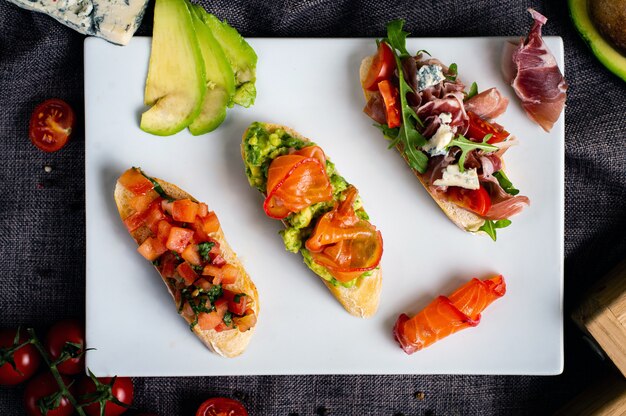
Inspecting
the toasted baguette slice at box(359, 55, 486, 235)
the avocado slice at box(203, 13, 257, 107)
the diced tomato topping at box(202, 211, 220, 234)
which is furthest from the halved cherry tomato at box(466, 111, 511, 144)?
the diced tomato topping at box(202, 211, 220, 234)

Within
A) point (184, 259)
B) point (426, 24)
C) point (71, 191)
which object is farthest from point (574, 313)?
point (71, 191)

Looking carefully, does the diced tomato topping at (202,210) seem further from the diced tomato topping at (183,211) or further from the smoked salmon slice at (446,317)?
the smoked salmon slice at (446,317)

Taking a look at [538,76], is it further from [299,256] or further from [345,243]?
[299,256]

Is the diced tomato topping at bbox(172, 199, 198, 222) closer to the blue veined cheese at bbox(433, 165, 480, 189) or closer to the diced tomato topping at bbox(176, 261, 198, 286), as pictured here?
the diced tomato topping at bbox(176, 261, 198, 286)

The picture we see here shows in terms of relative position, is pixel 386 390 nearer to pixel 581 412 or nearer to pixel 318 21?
pixel 581 412

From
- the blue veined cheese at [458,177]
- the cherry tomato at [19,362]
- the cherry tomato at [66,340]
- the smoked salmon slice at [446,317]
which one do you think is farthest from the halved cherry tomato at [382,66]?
the cherry tomato at [19,362]
